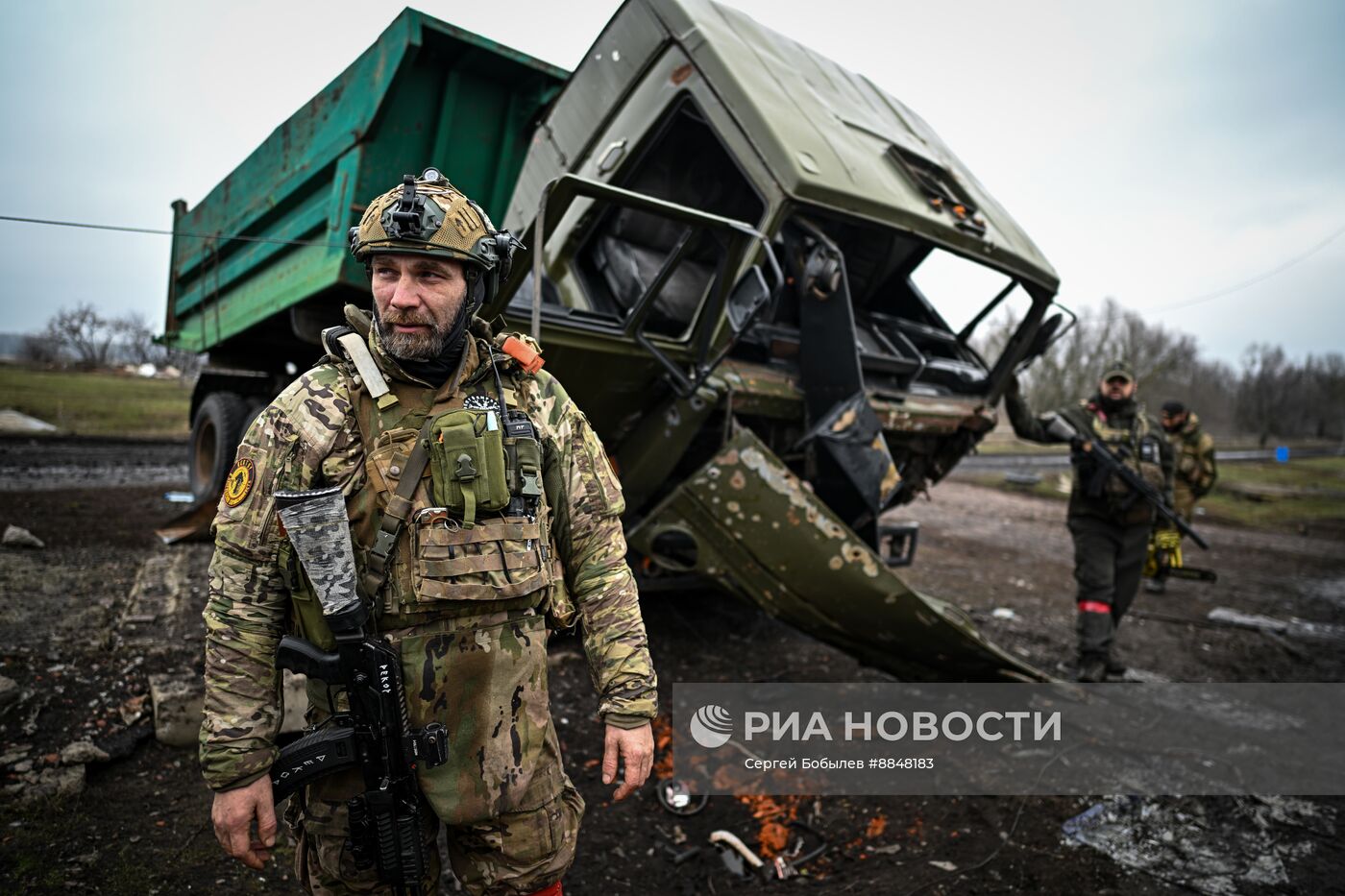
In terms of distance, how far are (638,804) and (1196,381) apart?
6655cm

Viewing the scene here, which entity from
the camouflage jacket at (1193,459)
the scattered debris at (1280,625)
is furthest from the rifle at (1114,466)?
the camouflage jacket at (1193,459)

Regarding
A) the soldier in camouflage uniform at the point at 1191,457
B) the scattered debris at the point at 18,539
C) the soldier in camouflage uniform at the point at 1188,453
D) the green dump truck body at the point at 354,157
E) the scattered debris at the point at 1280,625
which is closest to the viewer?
the green dump truck body at the point at 354,157

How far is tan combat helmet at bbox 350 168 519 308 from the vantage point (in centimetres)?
142

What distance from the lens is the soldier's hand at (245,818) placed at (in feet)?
4.24

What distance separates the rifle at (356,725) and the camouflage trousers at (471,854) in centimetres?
5

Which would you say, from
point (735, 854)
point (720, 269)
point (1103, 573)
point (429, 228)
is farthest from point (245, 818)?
point (1103, 573)

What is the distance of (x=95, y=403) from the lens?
1438 centimetres

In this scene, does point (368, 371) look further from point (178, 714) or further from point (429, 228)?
point (178, 714)

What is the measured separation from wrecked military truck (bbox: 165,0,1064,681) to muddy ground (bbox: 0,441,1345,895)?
694 millimetres

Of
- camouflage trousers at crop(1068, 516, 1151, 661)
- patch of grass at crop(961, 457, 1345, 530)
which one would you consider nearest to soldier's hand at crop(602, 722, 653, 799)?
camouflage trousers at crop(1068, 516, 1151, 661)

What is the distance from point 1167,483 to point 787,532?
9.89 ft

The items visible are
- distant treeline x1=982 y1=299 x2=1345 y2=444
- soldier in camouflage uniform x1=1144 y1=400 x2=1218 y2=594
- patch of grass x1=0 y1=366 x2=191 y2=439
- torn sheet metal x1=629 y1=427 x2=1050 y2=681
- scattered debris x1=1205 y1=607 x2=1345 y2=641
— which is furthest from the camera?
distant treeline x1=982 y1=299 x2=1345 y2=444

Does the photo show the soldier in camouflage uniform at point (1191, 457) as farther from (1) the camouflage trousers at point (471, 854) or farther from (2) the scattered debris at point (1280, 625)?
(1) the camouflage trousers at point (471, 854)

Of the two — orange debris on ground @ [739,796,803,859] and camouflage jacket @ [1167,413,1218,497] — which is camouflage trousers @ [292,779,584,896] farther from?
camouflage jacket @ [1167,413,1218,497]
